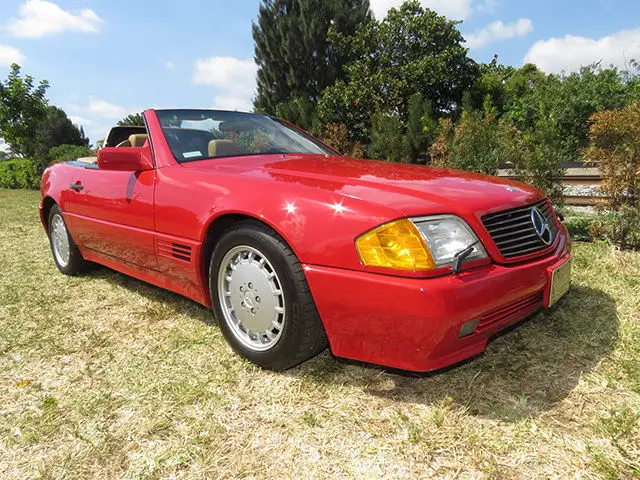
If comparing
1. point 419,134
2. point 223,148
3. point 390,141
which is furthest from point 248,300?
point 419,134

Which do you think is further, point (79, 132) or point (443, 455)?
point (79, 132)

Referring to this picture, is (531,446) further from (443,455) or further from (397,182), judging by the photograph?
(397,182)

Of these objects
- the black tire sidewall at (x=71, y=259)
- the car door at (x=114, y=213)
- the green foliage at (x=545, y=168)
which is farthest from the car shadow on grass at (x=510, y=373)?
the green foliage at (x=545, y=168)

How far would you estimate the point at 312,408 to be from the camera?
182 cm

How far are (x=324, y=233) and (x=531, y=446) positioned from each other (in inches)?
43.7

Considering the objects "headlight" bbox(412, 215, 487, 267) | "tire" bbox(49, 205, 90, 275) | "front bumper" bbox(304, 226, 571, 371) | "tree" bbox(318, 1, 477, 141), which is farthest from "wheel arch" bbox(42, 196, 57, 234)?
"tree" bbox(318, 1, 477, 141)

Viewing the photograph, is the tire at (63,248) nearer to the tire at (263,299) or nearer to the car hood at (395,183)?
the car hood at (395,183)

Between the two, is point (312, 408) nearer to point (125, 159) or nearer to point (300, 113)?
point (125, 159)

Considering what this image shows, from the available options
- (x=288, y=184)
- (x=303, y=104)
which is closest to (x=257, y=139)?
(x=288, y=184)

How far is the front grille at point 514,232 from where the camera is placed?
1812 mm

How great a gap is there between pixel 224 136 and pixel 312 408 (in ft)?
6.20

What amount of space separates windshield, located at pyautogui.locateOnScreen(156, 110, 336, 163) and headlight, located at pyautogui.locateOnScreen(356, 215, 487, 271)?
1.39 m

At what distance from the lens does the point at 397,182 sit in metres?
Answer: 1.97

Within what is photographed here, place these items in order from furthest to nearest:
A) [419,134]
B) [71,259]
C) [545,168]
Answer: [419,134]
[545,168]
[71,259]
